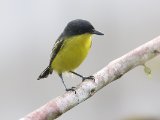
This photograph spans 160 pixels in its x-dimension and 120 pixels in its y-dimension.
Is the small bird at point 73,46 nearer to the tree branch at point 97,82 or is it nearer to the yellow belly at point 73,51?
the yellow belly at point 73,51

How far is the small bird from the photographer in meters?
4.93

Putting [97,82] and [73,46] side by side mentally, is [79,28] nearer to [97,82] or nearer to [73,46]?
[73,46]

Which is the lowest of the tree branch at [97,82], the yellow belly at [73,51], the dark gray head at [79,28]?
the tree branch at [97,82]

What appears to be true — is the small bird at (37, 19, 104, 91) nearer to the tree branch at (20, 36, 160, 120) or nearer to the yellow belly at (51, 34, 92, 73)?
the yellow belly at (51, 34, 92, 73)

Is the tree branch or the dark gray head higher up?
the dark gray head

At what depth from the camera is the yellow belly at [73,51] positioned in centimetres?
494

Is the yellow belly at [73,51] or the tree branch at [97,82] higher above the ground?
the yellow belly at [73,51]

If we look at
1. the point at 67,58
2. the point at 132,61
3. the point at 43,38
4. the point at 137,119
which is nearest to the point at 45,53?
the point at 43,38

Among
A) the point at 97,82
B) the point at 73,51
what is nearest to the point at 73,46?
the point at 73,51

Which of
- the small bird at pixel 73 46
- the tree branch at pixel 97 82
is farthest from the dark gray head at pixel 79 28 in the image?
the tree branch at pixel 97 82

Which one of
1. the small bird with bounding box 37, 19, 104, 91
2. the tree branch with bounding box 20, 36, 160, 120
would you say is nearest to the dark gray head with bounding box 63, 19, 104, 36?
the small bird with bounding box 37, 19, 104, 91

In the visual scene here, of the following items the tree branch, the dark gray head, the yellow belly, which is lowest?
the tree branch

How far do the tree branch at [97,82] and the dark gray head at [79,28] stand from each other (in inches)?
15.5

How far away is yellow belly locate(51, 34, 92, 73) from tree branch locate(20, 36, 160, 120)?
0.46 meters
